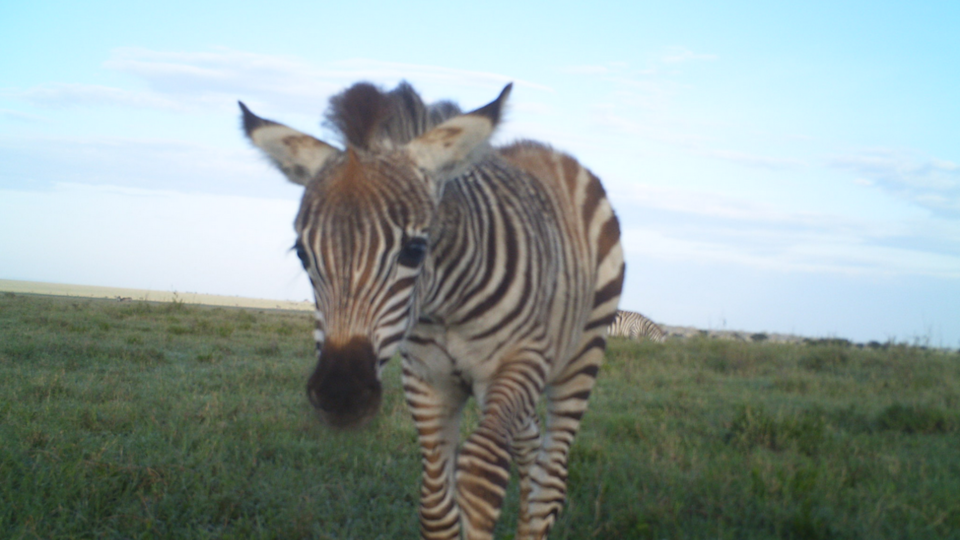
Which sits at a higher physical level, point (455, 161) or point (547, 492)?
point (455, 161)

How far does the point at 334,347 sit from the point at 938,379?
8959 millimetres

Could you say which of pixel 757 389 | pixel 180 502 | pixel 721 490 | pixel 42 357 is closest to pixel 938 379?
pixel 757 389

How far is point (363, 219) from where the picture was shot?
222 centimetres

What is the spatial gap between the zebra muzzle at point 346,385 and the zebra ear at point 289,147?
0.76 meters

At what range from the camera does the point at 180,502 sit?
3.72 meters

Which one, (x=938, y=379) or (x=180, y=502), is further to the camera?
(x=938, y=379)

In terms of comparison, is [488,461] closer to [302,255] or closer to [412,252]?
[412,252]

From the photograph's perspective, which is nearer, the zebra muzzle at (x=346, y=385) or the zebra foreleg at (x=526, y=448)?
the zebra muzzle at (x=346, y=385)

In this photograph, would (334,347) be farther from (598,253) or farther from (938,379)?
(938,379)

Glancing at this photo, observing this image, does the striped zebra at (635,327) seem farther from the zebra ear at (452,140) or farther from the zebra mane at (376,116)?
the zebra ear at (452,140)

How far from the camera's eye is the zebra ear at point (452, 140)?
8.27 feet

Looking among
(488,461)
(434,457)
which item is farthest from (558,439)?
(488,461)

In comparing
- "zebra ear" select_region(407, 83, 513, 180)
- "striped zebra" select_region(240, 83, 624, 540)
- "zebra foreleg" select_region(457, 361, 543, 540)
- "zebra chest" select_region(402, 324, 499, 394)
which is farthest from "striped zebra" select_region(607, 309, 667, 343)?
"zebra ear" select_region(407, 83, 513, 180)

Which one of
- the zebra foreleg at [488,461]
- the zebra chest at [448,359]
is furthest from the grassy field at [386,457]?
the zebra foreleg at [488,461]
